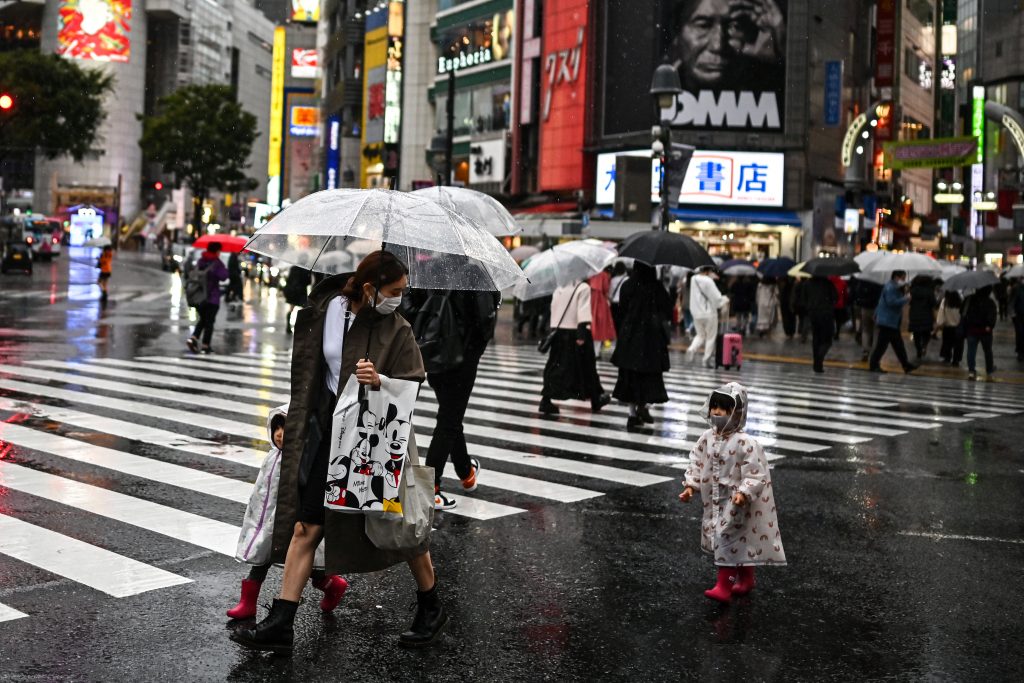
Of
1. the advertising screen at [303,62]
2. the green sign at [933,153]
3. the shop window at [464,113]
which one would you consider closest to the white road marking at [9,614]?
the green sign at [933,153]

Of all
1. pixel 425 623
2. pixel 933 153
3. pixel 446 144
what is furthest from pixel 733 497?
pixel 933 153

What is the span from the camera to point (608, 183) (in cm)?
4806

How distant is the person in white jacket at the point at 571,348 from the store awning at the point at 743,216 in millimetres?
31284

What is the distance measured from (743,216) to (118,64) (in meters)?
100

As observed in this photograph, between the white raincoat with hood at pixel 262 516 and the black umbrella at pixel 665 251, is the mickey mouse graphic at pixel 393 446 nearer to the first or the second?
the white raincoat with hood at pixel 262 516

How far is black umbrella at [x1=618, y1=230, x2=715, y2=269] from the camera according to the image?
1262 centimetres

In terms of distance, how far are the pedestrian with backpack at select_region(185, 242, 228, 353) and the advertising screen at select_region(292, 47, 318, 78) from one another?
12515 cm

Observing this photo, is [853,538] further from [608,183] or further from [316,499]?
[608,183]

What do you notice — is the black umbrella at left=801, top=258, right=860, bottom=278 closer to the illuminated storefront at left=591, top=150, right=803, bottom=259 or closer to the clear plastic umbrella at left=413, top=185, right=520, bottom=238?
the clear plastic umbrella at left=413, top=185, right=520, bottom=238

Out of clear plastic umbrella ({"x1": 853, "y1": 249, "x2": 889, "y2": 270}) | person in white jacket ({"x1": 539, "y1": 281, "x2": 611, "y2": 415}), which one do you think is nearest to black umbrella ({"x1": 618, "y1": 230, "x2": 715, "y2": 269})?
person in white jacket ({"x1": 539, "y1": 281, "x2": 611, "y2": 415})

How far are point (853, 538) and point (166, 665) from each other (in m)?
4.61

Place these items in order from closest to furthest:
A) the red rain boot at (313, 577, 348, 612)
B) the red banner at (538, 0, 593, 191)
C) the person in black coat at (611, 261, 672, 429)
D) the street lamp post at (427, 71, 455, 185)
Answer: the red rain boot at (313, 577, 348, 612), the person in black coat at (611, 261, 672, 429), the street lamp post at (427, 71, 455, 185), the red banner at (538, 0, 593, 191)

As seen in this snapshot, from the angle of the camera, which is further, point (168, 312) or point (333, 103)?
point (333, 103)

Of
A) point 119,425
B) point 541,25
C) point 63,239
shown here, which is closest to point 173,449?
point 119,425
